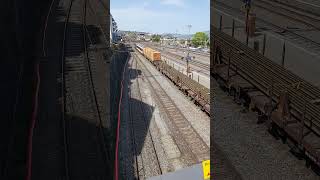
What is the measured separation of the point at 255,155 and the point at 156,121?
29.5 feet

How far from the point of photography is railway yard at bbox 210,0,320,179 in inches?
314

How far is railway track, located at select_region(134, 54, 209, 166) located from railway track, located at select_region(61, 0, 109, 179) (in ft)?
12.2

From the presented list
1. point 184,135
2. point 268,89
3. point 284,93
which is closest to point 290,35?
point 268,89

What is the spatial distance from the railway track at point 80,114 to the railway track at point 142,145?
6.93 ft

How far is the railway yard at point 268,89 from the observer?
7.96 meters

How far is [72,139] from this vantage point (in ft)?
34.4

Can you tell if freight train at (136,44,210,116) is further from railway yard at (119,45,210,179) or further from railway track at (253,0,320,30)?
railway track at (253,0,320,30)

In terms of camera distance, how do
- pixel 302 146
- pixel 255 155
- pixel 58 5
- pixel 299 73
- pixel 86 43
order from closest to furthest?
pixel 302 146 → pixel 255 155 → pixel 299 73 → pixel 86 43 → pixel 58 5

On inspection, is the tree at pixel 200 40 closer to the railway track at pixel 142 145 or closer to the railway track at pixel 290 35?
the railway track at pixel 142 145

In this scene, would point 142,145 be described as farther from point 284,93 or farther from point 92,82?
point 284,93

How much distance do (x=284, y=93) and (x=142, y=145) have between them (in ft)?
23.5

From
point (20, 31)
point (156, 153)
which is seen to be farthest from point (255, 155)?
point (20, 31)

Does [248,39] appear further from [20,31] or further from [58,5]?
[58,5]

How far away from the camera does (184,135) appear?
1501 centimetres
